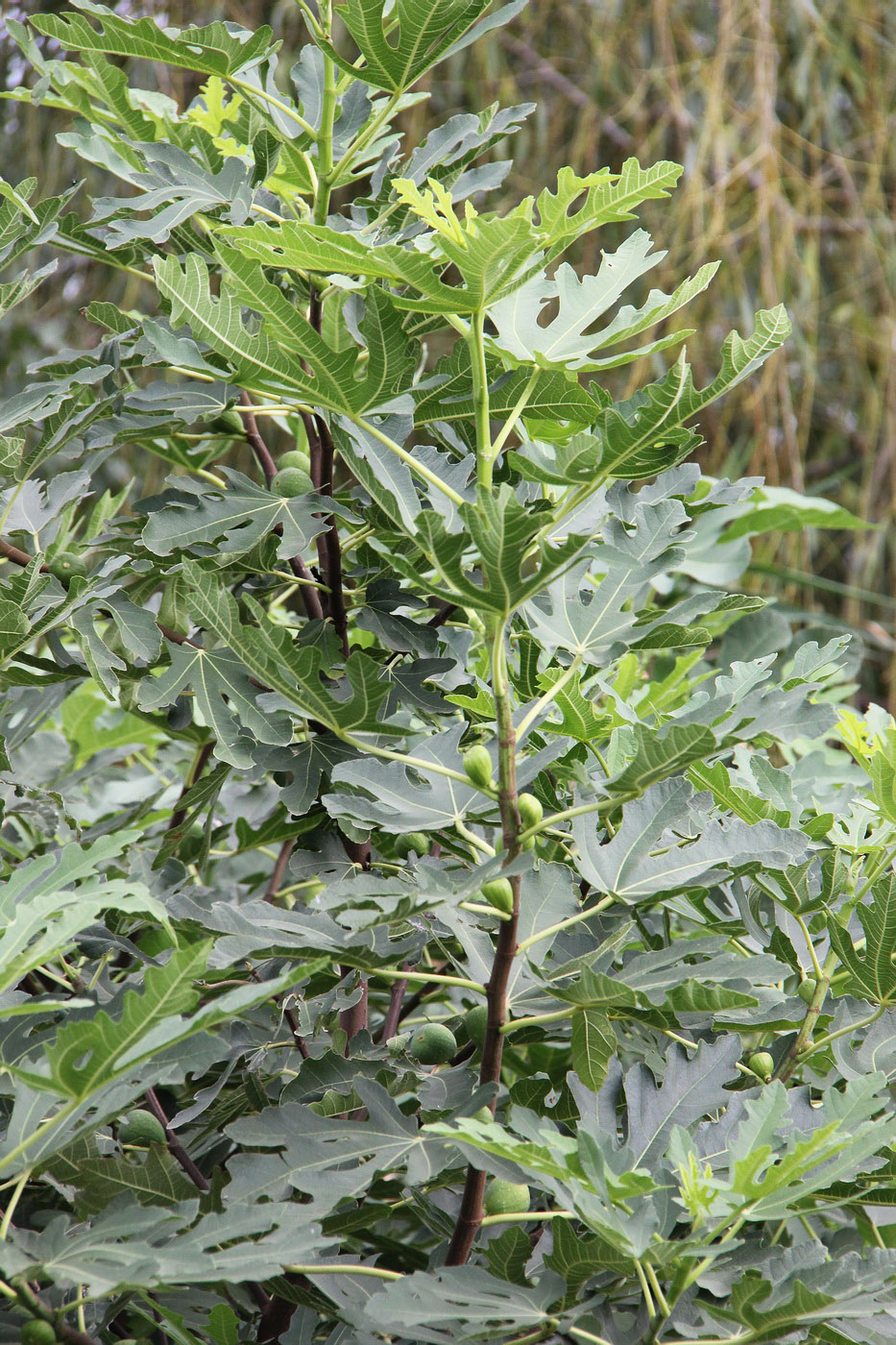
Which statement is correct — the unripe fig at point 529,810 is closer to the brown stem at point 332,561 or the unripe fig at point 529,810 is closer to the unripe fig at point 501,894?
the unripe fig at point 501,894

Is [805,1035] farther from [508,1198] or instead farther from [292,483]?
[292,483]

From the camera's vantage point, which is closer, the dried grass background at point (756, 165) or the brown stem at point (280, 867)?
the brown stem at point (280, 867)

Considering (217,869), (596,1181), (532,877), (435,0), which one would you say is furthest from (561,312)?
(217,869)

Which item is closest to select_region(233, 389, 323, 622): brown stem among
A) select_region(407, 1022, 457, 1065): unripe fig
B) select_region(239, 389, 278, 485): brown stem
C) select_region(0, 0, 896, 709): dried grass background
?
select_region(239, 389, 278, 485): brown stem

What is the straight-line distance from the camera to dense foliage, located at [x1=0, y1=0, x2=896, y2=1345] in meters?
0.42

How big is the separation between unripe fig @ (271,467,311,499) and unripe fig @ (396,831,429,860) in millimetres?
189

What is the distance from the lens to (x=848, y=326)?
7.54ft

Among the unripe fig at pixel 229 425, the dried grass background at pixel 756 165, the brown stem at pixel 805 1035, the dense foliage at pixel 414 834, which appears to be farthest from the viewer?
the dried grass background at pixel 756 165

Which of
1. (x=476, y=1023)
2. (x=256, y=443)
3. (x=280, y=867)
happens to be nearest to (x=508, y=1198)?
(x=476, y=1023)

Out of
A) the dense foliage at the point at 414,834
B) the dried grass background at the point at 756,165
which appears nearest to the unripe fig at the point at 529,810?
the dense foliage at the point at 414,834

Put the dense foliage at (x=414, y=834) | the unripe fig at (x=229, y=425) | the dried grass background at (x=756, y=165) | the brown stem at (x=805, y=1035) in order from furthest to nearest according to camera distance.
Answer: the dried grass background at (x=756, y=165)
the unripe fig at (x=229, y=425)
the brown stem at (x=805, y=1035)
the dense foliage at (x=414, y=834)

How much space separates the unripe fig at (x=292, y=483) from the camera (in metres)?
0.61

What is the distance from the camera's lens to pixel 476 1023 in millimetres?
557

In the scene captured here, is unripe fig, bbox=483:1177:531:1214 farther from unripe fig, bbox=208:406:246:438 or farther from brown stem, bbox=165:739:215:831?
unripe fig, bbox=208:406:246:438
